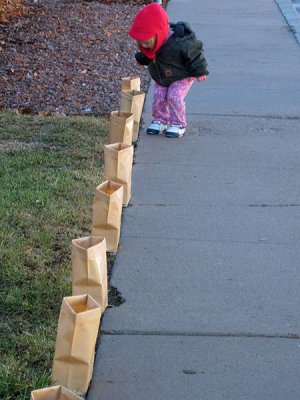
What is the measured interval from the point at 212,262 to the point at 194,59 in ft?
9.69

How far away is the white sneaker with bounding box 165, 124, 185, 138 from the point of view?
816 cm

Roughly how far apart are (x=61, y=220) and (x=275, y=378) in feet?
7.36

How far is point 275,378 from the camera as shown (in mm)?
4090

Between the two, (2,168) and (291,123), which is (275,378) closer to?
(2,168)

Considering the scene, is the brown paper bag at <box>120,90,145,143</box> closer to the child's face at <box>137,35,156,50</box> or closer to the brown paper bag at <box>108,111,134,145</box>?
the child's face at <box>137,35,156,50</box>

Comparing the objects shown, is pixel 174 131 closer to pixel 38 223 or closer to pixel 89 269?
pixel 38 223

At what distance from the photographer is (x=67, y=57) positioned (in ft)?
37.1

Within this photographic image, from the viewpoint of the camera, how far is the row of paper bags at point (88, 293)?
12.4 ft

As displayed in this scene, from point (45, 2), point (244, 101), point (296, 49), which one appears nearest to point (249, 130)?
point (244, 101)

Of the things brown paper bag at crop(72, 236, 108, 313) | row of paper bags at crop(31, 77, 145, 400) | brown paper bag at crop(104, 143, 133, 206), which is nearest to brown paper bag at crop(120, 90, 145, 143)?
row of paper bags at crop(31, 77, 145, 400)

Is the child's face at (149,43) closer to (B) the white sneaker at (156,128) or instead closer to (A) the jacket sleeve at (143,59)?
(A) the jacket sleeve at (143,59)

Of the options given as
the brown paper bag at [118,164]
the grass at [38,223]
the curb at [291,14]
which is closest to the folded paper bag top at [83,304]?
the grass at [38,223]

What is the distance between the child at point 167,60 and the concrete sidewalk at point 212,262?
200 mm

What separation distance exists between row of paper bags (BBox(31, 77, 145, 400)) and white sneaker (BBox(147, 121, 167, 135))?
6.43ft
